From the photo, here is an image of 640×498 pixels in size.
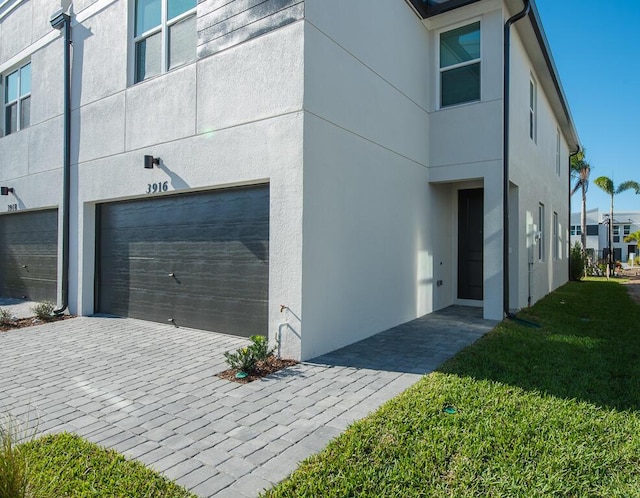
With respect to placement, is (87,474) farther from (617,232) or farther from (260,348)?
(617,232)

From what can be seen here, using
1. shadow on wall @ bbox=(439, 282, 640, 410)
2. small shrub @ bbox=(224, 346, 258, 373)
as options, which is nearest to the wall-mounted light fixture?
small shrub @ bbox=(224, 346, 258, 373)

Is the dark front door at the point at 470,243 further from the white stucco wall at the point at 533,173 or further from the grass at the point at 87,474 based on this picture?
the grass at the point at 87,474

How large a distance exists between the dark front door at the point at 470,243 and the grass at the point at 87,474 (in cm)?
870

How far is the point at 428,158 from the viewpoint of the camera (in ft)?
28.7

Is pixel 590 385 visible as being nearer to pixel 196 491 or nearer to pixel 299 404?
pixel 299 404

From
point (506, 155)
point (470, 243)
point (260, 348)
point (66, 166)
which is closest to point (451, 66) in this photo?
point (506, 155)

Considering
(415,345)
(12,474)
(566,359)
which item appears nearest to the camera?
(12,474)

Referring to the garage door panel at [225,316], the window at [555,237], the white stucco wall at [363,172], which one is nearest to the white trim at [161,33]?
the white stucco wall at [363,172]

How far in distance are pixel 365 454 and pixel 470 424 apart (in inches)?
39.9

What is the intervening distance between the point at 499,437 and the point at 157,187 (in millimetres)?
6413

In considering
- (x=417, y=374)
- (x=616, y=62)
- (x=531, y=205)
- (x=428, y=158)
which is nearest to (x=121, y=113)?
(x=428, y=158)

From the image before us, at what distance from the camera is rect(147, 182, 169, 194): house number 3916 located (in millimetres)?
7013

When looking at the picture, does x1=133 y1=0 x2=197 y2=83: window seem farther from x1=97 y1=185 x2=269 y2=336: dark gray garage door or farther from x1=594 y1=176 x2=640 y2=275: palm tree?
x1=594 y1=176 x2=640 y2=275: palm tree

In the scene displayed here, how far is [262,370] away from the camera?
4820mm
